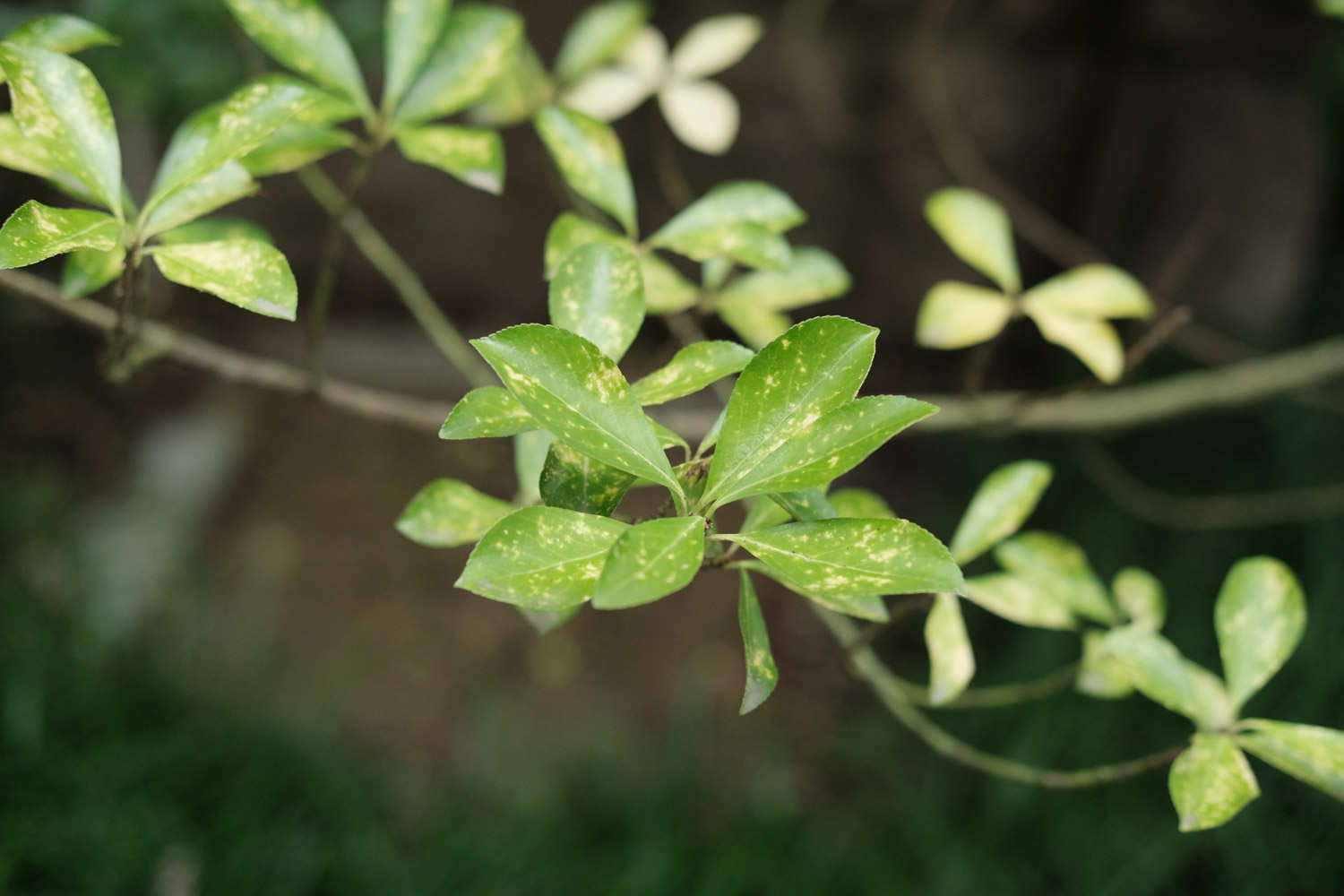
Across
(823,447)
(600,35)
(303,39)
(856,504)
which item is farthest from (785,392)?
(600,35)

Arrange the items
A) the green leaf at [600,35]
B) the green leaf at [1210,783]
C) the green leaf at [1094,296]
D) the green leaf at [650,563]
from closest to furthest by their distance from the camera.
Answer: the green leaf at [650,563]
the green leaf at [1210,783]
the green leaf at [1094,296]
the green leaf at [600,35]

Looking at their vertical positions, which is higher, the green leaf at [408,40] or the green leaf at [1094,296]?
the green leaf at [408,40]

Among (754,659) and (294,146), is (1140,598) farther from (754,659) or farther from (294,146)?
(294,146)

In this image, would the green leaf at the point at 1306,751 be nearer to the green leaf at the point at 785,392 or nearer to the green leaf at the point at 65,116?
the green leaf at the point at 785,392

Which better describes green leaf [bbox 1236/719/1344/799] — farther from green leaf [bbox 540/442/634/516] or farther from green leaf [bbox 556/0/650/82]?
green leaf [bbox 556/0/650/82]

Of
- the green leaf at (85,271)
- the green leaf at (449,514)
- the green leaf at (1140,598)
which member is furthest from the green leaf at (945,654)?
the green leaf at (85,271)
